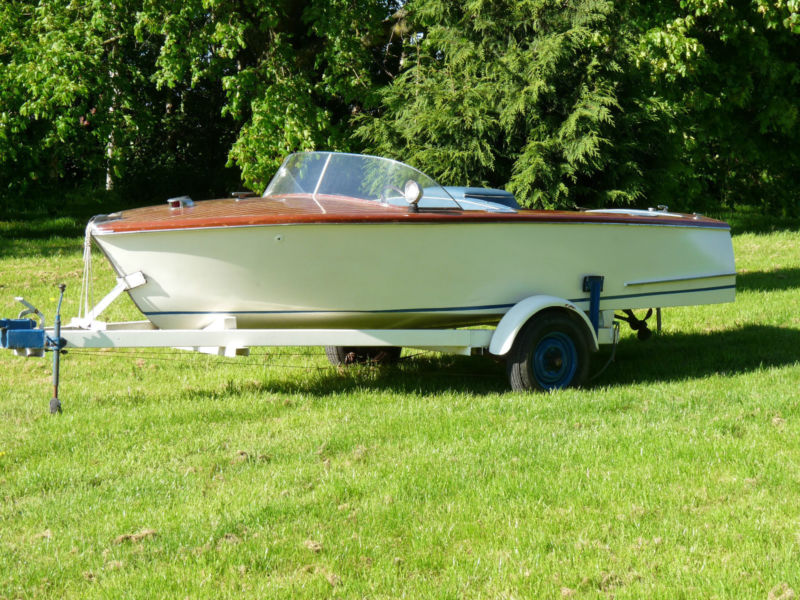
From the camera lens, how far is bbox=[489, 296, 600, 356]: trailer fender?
20.9 feet

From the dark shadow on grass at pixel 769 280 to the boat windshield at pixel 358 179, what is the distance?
6.21 meters

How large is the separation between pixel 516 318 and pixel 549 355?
1.73 ft

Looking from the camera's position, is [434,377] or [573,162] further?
[573,162]

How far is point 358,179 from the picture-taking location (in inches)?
258

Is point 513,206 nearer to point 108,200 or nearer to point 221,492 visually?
point 221,492

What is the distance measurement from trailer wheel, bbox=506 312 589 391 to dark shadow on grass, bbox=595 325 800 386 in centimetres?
55

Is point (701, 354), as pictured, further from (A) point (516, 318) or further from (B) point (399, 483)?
(B) point (399, 483)

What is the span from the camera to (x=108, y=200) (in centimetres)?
2111

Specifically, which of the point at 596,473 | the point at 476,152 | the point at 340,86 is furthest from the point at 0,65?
the point at 596,473

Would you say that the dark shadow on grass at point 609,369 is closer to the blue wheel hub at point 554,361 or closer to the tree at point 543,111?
the blue wheel hub at point 554,361

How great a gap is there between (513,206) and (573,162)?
11.8 ft

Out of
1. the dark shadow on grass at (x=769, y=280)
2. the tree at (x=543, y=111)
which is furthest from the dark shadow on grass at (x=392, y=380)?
the dark shadow on grass at (x=769, y=280)

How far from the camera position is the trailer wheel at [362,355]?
7.83 m

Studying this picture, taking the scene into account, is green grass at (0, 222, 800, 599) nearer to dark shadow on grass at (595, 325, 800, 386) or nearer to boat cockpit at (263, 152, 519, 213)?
dark shadow on grass at (595, 325, 800, 386)
